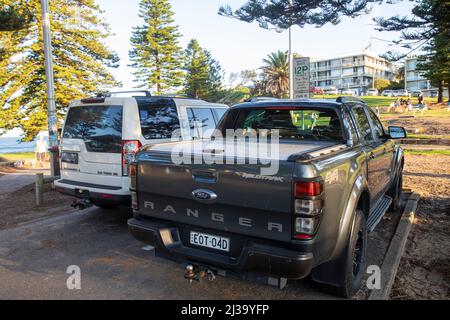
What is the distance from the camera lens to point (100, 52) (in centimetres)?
2795

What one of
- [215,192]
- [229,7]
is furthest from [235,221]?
[229,7]

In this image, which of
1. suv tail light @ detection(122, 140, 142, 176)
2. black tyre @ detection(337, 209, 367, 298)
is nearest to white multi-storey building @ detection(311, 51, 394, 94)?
suv tail light @ detection(122, 140, 142, 176)

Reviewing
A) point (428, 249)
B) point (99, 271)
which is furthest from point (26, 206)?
point (428, 249)

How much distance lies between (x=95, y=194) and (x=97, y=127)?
103 cm

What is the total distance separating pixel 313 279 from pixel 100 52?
27946mm

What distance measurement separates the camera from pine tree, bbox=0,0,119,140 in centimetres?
2420

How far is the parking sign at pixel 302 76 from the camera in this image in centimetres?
1126

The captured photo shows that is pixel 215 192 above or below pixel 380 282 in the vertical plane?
above

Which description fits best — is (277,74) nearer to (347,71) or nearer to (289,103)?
(289,103)

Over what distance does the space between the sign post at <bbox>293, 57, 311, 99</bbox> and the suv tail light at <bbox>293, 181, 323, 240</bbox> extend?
8923mm

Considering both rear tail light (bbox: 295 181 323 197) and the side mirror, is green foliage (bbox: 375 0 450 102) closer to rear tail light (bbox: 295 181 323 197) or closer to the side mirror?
the side mirror

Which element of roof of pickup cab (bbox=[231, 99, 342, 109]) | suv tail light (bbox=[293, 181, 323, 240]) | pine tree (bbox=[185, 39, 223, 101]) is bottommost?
suv tail light (bbox=[293, 181, 323, 240])

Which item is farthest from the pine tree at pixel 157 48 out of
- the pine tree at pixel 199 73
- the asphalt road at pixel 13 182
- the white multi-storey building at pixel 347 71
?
the white multi-storey building at pixel 347 71
